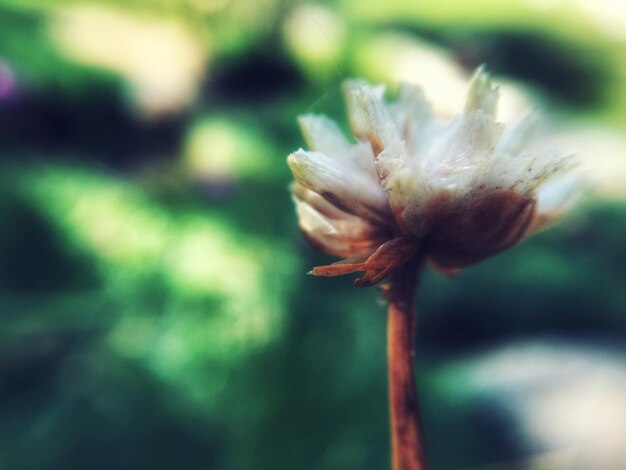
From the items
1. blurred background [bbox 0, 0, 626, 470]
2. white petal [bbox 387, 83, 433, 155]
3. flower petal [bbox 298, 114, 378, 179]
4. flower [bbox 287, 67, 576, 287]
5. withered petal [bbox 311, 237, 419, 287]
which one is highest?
blurred background [bbox 0, 0, 626, 470]

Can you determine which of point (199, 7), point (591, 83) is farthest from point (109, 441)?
point (591, 83)

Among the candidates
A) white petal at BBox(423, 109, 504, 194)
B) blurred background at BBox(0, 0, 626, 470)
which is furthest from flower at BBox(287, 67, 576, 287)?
blurred background at BBox(0, 0, 626, 470)

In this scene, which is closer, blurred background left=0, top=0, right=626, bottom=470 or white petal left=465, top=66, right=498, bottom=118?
white petal left=465, top=66, right=498, bottom=118

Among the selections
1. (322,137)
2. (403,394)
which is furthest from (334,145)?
(403,394)

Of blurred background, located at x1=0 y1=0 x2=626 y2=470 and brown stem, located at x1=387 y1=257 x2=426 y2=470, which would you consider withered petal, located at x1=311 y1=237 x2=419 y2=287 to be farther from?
blurred background, located at x1=0 y1=0 x2=626 y2=470

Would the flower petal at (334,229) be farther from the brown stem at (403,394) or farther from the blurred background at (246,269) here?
the blurred background at (246,269)

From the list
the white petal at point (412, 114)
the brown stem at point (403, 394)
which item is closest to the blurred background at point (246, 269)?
the white petal at point (412, 114)

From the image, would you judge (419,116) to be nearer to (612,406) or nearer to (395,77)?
(612,406)

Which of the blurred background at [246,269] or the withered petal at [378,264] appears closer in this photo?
the withered petal at [378,264]
